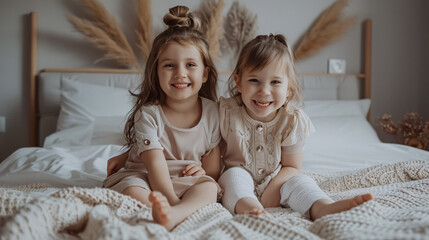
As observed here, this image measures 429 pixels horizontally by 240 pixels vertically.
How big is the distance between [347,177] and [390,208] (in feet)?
1.21

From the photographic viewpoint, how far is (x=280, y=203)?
3.65 ft

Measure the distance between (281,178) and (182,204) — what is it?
1.28 ft

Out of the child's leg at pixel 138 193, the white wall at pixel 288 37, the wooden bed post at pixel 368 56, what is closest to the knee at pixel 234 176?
the child's leg at pixel 138 193

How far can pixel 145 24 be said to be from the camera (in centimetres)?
234

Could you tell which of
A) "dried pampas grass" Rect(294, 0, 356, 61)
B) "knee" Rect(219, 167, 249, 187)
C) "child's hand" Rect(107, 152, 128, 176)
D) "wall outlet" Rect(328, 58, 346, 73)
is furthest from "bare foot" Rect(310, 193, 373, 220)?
"wall outlet" Rect(328, 58, 346, 73)

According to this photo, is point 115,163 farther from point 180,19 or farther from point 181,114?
point 180,19

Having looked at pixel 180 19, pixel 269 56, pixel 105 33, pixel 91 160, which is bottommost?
pixel 91 160

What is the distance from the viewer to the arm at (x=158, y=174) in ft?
3.32

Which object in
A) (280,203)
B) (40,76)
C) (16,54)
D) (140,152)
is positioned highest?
(16,54)

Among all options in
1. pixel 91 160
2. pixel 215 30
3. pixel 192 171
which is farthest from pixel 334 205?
pixel 215 30

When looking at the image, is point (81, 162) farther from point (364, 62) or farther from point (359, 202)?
point (364, 62)

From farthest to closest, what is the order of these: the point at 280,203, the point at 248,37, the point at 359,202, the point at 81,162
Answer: the point at 248,37, the point at 81,162, the point at 280,203, the point at 359,202

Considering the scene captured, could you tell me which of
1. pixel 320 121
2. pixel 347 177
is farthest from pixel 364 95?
pixel 347 177

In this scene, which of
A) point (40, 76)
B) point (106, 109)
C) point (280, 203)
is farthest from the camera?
point (40, 76)
